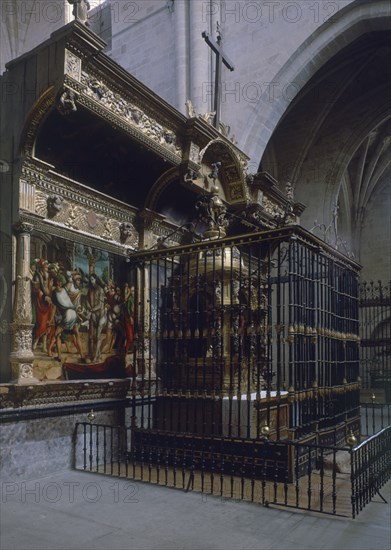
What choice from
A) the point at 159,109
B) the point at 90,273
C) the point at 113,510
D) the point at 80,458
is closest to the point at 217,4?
the point at 159,109

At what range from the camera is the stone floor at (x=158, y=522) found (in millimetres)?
3713

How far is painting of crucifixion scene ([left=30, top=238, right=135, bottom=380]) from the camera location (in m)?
5.80

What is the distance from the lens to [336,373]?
7570mm

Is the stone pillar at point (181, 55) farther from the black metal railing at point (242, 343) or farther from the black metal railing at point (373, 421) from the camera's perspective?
the black metal railing at point (373, 421)

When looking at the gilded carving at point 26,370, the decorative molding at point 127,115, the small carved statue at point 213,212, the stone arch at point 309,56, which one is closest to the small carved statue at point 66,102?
the decorative molding at point 127,115

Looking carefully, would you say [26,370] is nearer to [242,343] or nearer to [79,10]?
[242,343]

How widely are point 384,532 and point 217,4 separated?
11021 mm

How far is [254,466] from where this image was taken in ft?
18.1

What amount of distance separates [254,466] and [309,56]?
343 inches

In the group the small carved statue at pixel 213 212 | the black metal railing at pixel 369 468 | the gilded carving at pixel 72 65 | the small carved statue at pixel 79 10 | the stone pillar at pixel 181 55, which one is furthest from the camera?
the stone pillar at pixel 181 55

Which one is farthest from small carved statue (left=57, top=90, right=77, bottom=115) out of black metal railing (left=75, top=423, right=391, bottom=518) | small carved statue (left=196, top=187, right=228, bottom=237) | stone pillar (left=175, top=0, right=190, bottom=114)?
stone pillar (left=175, top=0, right=190, bottom=114)

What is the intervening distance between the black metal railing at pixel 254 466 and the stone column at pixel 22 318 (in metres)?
0.94

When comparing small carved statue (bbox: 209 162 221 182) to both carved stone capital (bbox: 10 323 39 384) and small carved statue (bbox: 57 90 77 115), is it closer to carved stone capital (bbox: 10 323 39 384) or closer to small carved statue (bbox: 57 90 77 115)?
small carved statue (bbox: 57 90 77 115)

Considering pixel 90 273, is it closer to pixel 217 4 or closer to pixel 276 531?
pixel 276 531
